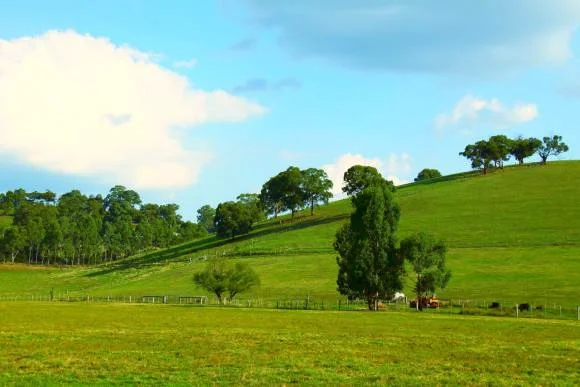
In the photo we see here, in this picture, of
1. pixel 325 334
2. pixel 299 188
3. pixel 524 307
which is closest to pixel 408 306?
pixel 524 307

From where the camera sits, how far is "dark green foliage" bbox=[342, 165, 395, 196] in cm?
16475

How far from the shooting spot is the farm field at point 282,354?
21609 mm

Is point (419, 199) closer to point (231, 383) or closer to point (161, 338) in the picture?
point (161, 338)

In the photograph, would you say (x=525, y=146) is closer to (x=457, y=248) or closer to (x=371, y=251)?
(x=457, y=248)

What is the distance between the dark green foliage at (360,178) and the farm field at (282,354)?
12101 centimetres

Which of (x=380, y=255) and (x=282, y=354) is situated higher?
(x=380, y=255)

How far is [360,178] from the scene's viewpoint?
16600 cm

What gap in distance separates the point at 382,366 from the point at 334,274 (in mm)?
80866

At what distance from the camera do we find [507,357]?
27594 millimetres

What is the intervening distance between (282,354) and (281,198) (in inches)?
6341

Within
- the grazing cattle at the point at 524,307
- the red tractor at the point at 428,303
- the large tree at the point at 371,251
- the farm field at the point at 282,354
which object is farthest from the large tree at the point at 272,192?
the farm field at the point at 282,354

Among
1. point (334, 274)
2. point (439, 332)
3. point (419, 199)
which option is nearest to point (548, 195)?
point (419, 199)

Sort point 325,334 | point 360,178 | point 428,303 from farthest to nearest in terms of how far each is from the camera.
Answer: point 360,178 < point 428,303 < point 325,334

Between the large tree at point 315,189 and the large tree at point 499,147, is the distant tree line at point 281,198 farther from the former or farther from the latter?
the large tree at point 499,147
